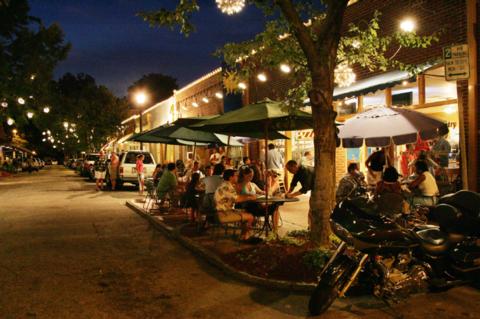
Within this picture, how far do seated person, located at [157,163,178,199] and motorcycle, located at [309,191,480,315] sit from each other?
7571 mm

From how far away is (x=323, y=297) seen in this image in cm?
504

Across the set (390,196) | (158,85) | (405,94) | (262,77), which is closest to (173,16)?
(390,196)

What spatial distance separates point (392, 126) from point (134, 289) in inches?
239

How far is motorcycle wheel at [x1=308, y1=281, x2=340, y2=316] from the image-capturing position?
5004mm

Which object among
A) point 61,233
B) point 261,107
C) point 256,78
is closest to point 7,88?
point 256,78

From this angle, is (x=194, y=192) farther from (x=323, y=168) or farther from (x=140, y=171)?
(x=140, y=171)

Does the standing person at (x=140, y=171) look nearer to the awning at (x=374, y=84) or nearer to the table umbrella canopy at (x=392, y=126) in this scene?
the awning at (x=374, y=84)

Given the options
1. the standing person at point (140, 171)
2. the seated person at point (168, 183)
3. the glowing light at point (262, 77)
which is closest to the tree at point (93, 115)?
the standing person at point (140, 171)

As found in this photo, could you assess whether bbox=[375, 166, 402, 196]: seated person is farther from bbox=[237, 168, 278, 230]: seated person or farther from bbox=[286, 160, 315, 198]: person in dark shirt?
bbox=[237, 168, 278, 230]: seated person

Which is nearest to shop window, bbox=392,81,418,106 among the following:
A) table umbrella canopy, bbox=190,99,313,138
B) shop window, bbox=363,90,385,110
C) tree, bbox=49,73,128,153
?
shop window, bbox=363,90,385,110

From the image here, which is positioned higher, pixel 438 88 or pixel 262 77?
pixel 262 77

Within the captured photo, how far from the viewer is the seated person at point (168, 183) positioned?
12.4 m

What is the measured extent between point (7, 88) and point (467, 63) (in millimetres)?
37098

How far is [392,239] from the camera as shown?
501 centimetres
